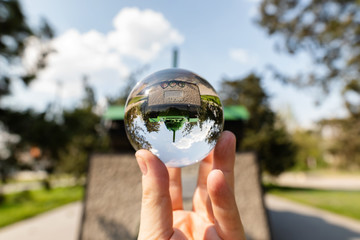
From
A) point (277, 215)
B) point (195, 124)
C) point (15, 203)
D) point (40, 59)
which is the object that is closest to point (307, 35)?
point (277, 215)

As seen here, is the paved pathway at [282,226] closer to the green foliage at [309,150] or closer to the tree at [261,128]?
the tree at [261,128]

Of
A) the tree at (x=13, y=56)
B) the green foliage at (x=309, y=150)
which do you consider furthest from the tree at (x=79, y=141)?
the green foliage at (x=309, y=150)

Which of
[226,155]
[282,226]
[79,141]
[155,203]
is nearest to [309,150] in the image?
[282,226]

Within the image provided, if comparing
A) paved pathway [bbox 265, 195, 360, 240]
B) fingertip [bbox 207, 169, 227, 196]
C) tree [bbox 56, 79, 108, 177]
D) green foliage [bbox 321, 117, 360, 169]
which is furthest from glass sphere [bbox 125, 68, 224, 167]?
green foliage [bbox 321, 117, 360, 169]

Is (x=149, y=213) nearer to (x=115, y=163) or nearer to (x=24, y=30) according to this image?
(x=115, y=163)

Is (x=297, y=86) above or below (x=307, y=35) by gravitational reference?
below

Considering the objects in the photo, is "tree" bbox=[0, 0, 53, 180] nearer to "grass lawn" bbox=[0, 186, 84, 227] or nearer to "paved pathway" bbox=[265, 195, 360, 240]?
"grass lawn" bbox=[0, 186, 84, 227]
